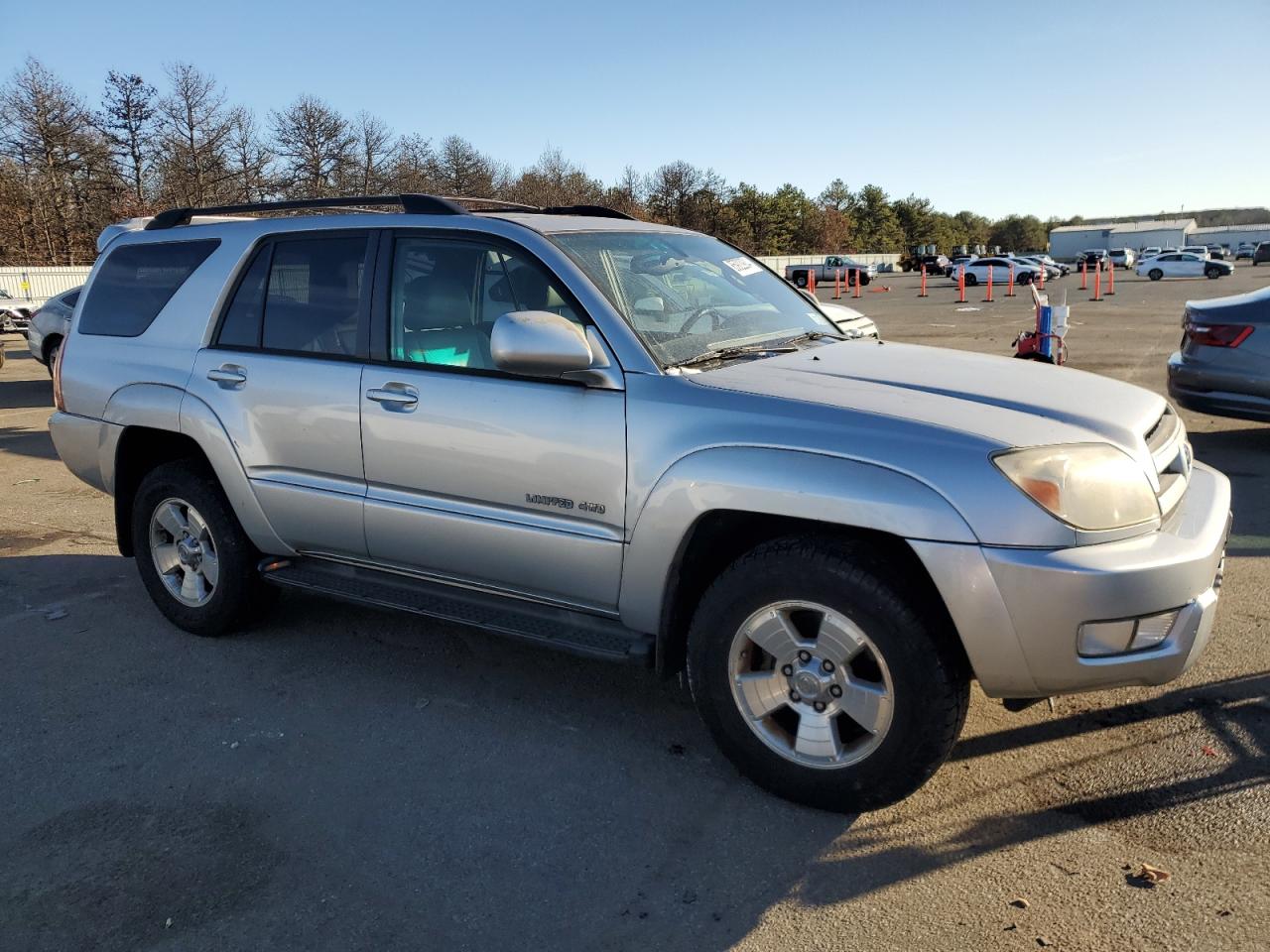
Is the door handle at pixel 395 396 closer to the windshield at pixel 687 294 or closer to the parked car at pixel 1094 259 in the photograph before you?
the windshield at pixel 687 294

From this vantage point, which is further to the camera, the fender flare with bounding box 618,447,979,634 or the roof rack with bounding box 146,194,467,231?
the roof rack with bounding box 146,194,467,231

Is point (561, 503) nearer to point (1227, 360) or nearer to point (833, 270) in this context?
point (1227, 360)

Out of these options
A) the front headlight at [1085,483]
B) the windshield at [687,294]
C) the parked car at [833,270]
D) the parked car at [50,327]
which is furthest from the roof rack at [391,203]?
the parked car at [833,270]

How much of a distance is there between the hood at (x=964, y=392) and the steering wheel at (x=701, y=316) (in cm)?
30

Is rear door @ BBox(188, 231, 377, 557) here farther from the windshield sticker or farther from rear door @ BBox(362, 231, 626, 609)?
the windshield sticker

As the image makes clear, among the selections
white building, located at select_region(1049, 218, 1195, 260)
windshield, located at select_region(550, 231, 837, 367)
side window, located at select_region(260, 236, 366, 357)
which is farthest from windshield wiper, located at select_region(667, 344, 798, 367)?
white building, located at select_region(1049, 218, 1195, 260)

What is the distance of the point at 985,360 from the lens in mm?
3953

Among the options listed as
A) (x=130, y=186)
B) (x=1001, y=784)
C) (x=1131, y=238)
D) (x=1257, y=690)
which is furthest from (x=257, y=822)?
(x=1131, y=238)

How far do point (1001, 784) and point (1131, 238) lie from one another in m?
130

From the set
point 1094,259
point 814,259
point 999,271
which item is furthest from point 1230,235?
point 999,271

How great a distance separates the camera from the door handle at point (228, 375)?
14.1 feet

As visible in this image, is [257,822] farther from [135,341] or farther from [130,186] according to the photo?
[130,186]

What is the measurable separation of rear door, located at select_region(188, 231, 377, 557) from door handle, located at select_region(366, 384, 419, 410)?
113 millimetres

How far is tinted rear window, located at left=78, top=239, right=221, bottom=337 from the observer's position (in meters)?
4.68
